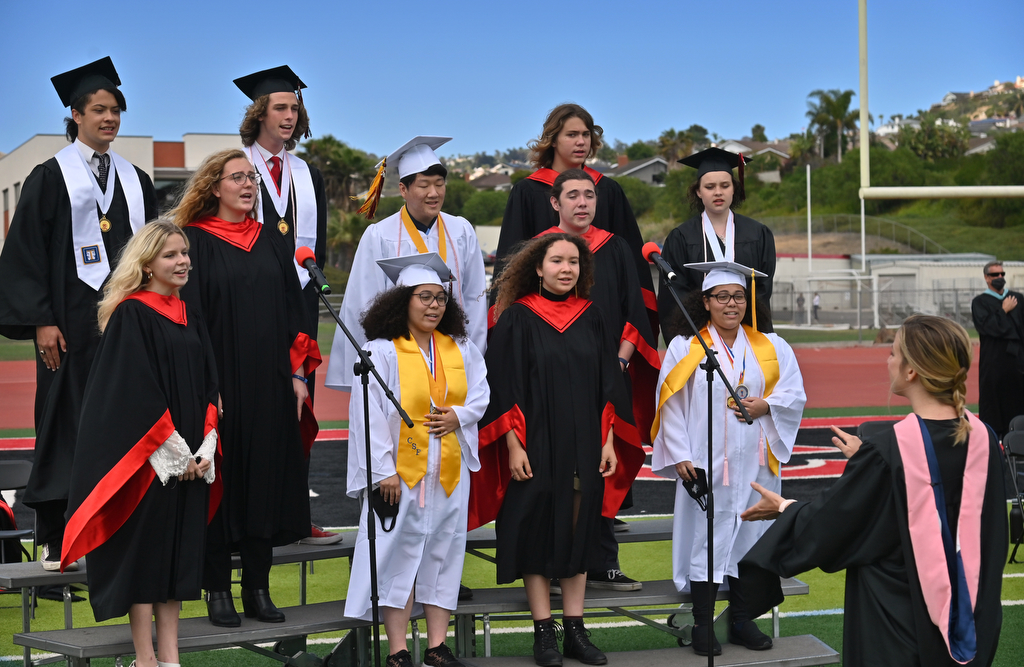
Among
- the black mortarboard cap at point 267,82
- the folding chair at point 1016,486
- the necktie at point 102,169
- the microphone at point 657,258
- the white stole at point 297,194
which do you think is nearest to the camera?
the microphone at point 657,258

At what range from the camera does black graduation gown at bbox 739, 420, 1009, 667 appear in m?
3.32

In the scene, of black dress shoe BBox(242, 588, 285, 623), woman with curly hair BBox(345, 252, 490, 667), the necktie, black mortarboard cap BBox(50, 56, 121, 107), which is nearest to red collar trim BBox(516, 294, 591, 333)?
woman with curly hair BBox(345, 252, 490, 667)

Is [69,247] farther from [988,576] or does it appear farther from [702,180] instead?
[988,576]

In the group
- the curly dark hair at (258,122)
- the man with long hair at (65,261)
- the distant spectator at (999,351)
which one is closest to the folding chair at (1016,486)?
the distant spectator at (999,351)

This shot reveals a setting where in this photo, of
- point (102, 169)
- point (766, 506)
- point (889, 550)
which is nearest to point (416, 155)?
point (102, 169)

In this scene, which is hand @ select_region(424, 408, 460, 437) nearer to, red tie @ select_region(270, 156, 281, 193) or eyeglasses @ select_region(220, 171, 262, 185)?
eyeglasses @ select_region(220, 171, 262, 185)

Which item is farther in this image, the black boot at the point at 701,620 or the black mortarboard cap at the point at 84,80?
the black mortarboard cap at the point at 84,80

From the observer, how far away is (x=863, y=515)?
134 inches

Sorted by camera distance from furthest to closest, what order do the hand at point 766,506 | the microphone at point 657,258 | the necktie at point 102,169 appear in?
1. the necktie at point 102,169
2. the microphone at point 657,258
3. the hand at point 766,506

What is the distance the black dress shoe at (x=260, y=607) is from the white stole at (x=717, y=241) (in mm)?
2894

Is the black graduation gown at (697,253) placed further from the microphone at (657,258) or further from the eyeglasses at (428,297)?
the eyeglasses at (428,297)

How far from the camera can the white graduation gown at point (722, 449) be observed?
500 centimetres

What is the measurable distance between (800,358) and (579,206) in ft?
80.5

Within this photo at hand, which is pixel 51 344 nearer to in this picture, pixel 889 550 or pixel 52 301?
pixel 52 301
